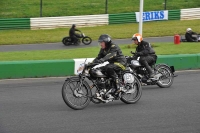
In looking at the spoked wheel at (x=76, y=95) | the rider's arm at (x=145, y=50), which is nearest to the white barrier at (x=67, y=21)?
the rider's arm at (x=145, y=50)

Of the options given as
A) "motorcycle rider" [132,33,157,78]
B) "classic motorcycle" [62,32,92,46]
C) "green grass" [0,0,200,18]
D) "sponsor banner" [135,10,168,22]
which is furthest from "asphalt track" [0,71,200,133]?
"green grass" [0,0,200,18]

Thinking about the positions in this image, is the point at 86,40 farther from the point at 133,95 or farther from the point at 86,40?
the point at 133,95

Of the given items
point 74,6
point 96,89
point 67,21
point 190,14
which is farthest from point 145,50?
point 74,6

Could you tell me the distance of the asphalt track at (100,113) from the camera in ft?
31.4

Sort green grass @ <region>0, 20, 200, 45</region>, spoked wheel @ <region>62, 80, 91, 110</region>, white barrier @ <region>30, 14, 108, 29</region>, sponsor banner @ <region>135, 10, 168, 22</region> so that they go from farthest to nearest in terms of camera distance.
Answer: sponsor banner @ <region>135, 10, 168, 22</region> < white barrier @ <region>30, 14, 108, 29</region> < green grass @ <region>0, 20, 200, 45</region> < spoked wheel @ <region>62, 80, 91, 110</region>

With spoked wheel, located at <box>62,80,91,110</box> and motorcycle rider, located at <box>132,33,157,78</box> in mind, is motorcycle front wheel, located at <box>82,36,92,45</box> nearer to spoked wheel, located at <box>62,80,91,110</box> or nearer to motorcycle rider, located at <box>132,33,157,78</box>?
motorcycle rider, located at <box>132,33,157,78</box>

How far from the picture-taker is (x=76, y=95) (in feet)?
37.0

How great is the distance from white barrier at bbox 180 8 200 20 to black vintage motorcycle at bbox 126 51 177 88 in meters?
25.4

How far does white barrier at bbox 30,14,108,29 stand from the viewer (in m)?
36.1

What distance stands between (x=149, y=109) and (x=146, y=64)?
10.5 ft

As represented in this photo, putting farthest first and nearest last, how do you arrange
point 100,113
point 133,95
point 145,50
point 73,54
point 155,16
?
point 155,16
point 73,54
point 145,50
point 133,95
point 100,113

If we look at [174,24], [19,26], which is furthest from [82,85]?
[174,24]

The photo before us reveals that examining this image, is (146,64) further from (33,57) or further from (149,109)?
(33,57)

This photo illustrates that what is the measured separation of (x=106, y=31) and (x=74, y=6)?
643 centimetres
